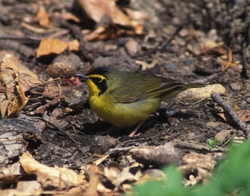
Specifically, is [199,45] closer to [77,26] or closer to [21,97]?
[77,26]

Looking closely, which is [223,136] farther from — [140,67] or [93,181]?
[140,67]

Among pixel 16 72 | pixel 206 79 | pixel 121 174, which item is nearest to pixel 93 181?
pixel 121 174

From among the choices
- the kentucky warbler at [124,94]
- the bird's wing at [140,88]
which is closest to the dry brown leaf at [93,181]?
the kentucky warbler at [124,94]

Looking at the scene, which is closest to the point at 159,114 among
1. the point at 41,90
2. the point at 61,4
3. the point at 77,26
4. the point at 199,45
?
the point at 41,90

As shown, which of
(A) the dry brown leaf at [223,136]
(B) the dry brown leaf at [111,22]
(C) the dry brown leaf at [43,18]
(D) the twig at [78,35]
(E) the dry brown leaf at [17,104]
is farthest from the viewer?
(C) the dry brown leaf at [43,18]

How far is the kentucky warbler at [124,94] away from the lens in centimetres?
650

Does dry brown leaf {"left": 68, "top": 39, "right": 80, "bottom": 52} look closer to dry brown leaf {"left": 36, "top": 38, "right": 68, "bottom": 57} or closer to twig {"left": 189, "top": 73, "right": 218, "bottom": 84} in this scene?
dry brown leaf {"left": 36, "top": 38, "right": 68, "bottom": 57}

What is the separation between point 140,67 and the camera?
8.16 metres

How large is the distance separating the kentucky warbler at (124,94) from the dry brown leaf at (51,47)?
5.78ft

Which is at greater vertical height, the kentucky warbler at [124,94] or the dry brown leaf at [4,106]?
the kentucky warbler at [124,94]

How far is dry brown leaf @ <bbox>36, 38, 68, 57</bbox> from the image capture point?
8.26 metres

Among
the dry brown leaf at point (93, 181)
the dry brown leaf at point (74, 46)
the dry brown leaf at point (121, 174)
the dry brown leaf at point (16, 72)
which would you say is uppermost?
the dry brown leaf at point (121, 174)

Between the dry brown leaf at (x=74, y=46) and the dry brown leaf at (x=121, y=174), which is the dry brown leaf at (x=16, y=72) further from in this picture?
the dry brown leaf at (x=121, y=174)

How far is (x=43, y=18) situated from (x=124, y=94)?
3.62 m
